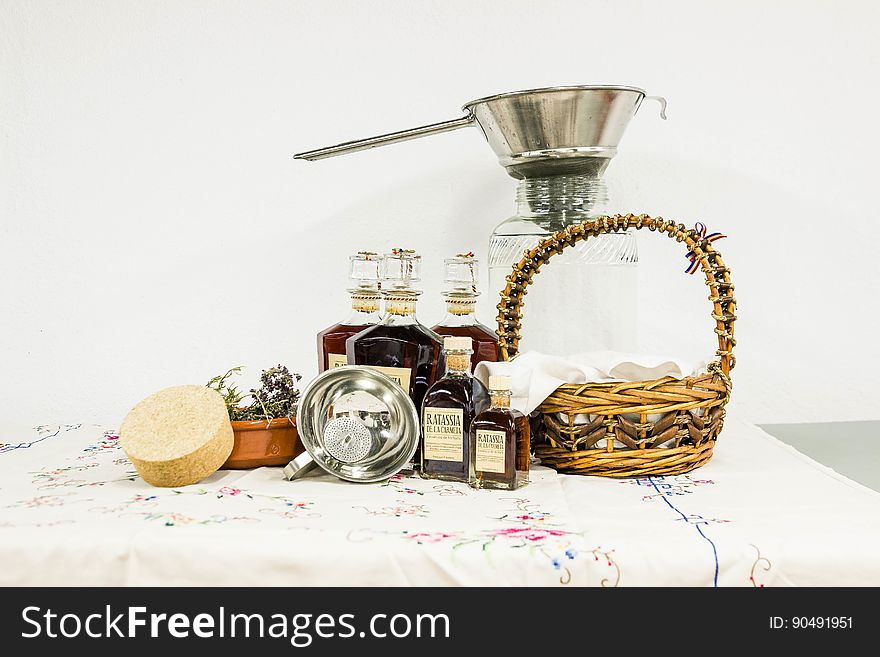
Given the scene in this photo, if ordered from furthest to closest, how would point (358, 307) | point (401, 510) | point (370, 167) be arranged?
point (370, 167), point (358, 307), point (401, 510)

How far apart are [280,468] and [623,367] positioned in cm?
39

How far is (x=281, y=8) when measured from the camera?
1401 mm

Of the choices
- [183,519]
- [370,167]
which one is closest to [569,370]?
[183,519]

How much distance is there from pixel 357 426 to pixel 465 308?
185 mm

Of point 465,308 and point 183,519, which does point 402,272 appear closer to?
point 465,308

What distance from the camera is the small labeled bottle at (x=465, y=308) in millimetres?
963

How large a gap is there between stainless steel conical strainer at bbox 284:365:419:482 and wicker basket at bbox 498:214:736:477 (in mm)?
146

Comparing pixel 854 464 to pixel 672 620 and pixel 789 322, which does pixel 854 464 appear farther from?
pixel 672 620

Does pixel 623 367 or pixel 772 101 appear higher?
pixel 772 101

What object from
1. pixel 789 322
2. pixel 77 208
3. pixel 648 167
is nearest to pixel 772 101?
pixel 648 167

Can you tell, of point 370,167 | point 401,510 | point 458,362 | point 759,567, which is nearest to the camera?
point 759,567

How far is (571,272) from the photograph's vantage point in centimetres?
110

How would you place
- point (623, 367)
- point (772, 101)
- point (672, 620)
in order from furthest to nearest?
point (772, 101), point (623, 367), point (672, 620)

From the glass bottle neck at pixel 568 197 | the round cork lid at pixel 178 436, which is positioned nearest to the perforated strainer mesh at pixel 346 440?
the round cork lid at pixel 178 436
